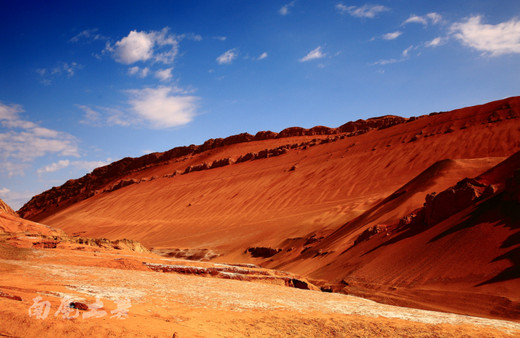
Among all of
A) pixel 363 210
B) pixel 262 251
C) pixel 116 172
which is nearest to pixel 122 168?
pixel 116 172

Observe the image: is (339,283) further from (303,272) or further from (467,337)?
(467,337)

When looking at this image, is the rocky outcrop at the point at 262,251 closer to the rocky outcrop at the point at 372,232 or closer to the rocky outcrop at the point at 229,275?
the rocky outcrop at the point at 372,232

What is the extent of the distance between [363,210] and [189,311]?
1351 cm

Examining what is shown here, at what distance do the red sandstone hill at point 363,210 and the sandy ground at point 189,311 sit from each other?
215cm

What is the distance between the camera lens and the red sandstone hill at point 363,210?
27.1 feet

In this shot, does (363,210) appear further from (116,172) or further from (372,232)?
(116,172)

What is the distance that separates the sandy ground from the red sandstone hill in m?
2.15

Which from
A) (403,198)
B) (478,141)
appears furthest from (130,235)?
(478,141)

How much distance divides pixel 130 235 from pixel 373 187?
16007 millimetres

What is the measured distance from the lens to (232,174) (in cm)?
3388

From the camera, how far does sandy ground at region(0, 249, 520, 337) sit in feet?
11.5

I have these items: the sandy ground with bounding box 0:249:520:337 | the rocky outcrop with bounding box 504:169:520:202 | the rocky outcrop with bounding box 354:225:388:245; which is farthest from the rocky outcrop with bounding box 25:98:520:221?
the sandy ground with bounding box 0:249:520:337

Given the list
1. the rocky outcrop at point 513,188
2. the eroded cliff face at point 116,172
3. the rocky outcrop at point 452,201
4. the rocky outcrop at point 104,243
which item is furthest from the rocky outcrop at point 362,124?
the rocky outcrop at point 513,188

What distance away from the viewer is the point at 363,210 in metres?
17.1
